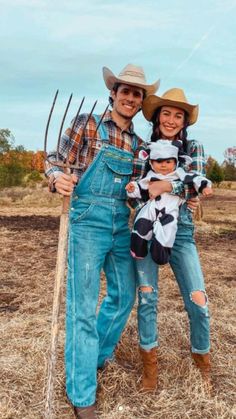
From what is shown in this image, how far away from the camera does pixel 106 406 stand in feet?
10.7

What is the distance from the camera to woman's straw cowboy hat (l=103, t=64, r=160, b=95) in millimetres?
3223

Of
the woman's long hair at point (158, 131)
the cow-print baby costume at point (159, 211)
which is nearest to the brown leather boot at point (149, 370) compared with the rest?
the cow-print baby costume at point (159, 211)

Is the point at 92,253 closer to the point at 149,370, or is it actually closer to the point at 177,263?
the point at 177,263

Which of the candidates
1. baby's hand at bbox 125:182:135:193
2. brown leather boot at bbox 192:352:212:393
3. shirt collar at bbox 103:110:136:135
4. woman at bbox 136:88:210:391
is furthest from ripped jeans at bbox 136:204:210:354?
shirt collar at bbox 103:110:136:135

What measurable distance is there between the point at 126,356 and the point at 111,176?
1.52 m

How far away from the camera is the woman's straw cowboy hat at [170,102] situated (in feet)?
10.8

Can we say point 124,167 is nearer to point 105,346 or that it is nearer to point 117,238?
point 117,238

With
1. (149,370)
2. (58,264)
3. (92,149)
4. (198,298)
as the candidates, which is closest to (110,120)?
(92,149)

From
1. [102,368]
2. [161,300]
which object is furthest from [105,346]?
[161,300]

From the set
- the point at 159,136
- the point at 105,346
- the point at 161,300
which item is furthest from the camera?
the point at 161,300

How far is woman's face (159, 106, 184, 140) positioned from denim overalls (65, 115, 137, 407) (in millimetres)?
271

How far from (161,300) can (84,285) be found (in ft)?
8.94

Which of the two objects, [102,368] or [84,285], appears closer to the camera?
[84,285]

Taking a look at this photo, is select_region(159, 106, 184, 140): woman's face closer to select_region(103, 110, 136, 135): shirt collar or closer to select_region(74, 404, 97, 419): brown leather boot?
select_region(103, 110, 136, 135): shirt collar
